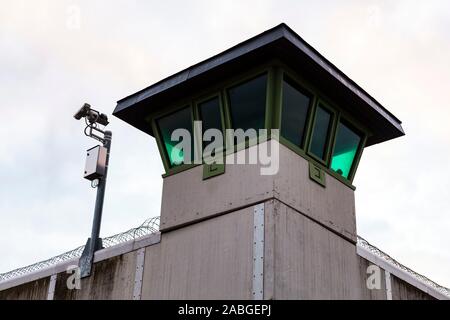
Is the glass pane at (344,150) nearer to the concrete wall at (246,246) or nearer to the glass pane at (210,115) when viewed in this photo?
the concrete wall at (246,246)

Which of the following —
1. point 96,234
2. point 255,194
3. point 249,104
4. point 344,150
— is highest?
point 249,104

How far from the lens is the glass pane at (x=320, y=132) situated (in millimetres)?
13117

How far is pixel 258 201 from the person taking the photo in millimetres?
11734

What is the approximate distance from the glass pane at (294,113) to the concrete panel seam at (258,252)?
5.41 feet

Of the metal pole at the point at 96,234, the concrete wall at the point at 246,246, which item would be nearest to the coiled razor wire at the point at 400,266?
the concrete wall at the point at 246,246

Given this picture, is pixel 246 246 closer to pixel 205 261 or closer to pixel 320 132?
pixel 205 261

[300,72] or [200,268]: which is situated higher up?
[300,72]

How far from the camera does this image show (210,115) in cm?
1309

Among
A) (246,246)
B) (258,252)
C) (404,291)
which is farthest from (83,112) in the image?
(404,291)

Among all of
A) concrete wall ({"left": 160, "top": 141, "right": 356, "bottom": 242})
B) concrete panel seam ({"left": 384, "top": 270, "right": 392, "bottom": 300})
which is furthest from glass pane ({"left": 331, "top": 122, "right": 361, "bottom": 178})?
concrete panel seam ({"left": 384, "top": 270, "right": 392, "bottom": 300})

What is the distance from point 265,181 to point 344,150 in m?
2.80
